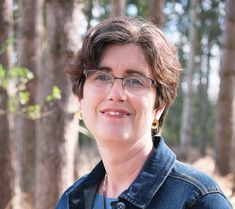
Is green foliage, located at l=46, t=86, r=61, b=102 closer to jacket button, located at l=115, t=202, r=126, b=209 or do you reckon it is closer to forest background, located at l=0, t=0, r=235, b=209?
forest background, located at l=0, t=0, r=235, b=209

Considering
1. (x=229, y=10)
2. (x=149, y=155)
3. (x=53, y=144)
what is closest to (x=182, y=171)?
(x=149, y=155)

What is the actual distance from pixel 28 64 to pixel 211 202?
878 centimetres

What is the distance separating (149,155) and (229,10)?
671 cm

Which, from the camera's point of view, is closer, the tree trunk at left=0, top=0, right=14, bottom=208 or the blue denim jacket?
the blue denim jacket

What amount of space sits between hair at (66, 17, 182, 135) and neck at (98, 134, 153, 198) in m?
0.22

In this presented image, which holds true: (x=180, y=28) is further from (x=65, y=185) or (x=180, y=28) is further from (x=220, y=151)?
(x=65, y=185)

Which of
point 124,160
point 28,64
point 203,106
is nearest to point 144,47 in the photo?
point 124,160

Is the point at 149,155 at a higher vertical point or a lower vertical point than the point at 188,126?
higher

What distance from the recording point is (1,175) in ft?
25.1

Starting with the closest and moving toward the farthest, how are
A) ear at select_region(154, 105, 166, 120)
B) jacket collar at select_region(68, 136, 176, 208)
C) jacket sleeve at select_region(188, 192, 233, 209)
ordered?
1. jacket sleeve at select_region(188, 192, 233, 209)
2. jacket collar at select_region(68, 136, 176, 208)
3. ear at select_region(154, 105, 166, 120)

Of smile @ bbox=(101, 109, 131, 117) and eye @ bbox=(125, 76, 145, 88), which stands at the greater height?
eye @ bbox=(125, 76, 145, 88)

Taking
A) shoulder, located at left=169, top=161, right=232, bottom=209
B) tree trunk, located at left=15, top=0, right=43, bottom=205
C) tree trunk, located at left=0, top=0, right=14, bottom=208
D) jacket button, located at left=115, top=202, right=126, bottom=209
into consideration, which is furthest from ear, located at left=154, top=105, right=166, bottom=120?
tree trunk, located at left=15, top=0, right=43, bottom=205

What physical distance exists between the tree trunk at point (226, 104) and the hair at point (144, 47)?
29.7 ft

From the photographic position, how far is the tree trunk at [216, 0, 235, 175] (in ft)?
37.4
